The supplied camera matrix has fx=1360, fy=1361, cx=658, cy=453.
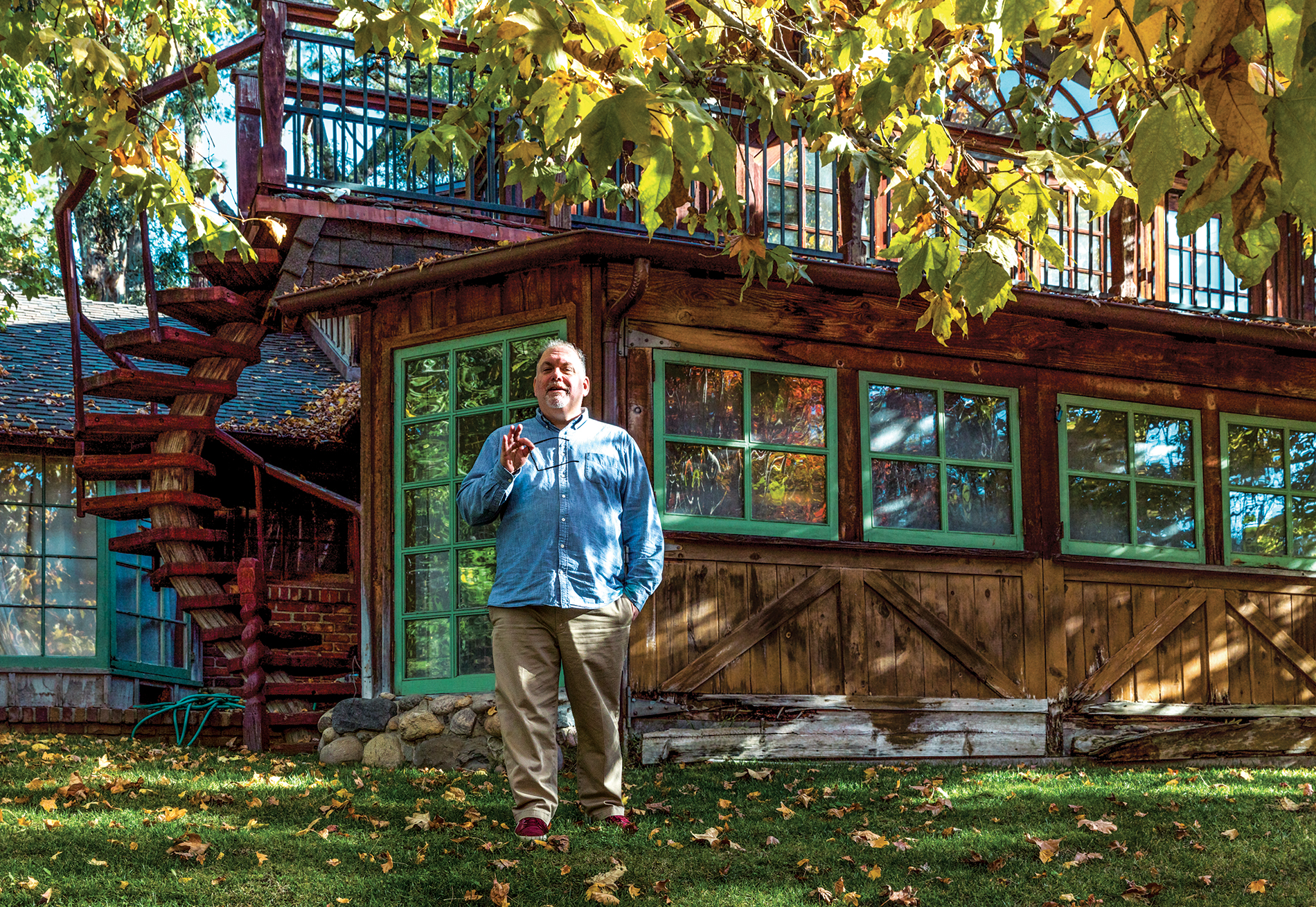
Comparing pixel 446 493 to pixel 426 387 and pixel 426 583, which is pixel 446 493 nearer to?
pixel 426 583

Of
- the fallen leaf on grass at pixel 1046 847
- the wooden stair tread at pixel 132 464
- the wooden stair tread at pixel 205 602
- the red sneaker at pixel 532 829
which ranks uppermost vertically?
the wooden stair tread at pixel 132 464

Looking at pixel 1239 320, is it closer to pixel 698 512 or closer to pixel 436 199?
pixel 698 512

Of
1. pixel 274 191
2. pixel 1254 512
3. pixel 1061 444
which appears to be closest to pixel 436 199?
pixel 274 191

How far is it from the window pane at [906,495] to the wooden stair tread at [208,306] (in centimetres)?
526

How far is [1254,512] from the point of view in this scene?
9633 mm

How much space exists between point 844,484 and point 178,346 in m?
5.33

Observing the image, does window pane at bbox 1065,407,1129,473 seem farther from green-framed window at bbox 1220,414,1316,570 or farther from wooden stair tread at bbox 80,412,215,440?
wooden stair tread at bbox 80,412,215,440

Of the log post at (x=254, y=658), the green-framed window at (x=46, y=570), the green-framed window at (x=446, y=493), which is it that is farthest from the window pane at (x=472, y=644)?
the green-framed window at (x=46, y=570)

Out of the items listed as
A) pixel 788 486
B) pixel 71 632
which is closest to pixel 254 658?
pixel 788 486

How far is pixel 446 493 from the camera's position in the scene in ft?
27.8

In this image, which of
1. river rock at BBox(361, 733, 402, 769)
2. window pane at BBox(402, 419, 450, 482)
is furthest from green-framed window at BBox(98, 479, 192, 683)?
river rock at BBox(361, 733, 402, 769)

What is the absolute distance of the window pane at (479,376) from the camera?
8422 millimetres

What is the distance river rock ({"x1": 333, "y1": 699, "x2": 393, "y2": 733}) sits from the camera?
8.27 metres

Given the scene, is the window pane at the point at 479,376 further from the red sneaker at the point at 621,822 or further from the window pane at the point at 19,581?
the window pane at the point at 19,581
